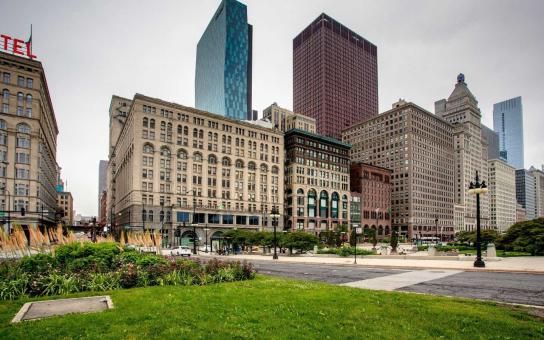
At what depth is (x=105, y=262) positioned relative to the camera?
56.6ft

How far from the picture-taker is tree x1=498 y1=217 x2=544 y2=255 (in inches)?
1484

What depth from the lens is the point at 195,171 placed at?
95938 millimetres

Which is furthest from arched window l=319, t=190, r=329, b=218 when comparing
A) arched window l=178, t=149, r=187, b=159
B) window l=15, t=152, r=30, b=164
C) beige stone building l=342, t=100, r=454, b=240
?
window l=15, t=152, r=30, b=164

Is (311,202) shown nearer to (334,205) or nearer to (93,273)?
(334,205)

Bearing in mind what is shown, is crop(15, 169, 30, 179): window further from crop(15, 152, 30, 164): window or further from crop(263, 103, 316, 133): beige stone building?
crop(263, 103, 316, 133): beige stone building

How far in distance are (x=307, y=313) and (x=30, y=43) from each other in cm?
9850

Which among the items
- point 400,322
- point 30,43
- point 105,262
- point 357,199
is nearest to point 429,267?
point 400,322

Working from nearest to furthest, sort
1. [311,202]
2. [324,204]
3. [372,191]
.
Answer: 1. [311,202]
2. [324,204]
3. [372,191]

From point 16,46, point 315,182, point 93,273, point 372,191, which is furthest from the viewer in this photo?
point 372,191

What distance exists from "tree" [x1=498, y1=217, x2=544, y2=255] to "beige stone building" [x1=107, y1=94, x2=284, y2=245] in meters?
57.2

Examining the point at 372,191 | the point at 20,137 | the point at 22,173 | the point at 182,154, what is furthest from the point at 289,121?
the point at 22,173

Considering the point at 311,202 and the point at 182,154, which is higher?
the point at 182,154

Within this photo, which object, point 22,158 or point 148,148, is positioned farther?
point 148,148

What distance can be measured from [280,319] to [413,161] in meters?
171
